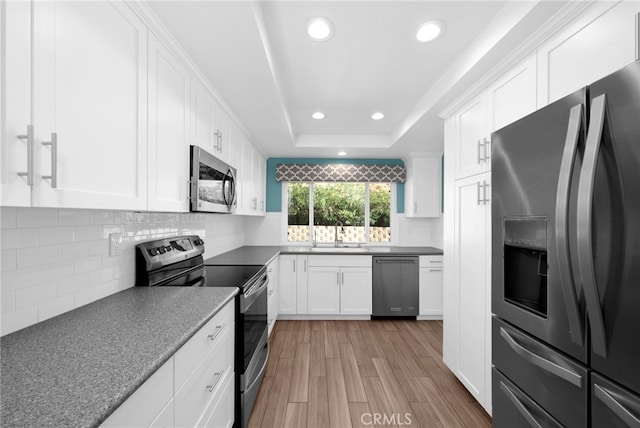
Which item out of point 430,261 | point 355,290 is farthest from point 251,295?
point 430,261

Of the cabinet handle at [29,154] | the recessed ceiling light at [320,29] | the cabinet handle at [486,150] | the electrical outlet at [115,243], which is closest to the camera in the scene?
the cabinet handle at [29,154]

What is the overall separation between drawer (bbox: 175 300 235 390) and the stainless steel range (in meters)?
0.17

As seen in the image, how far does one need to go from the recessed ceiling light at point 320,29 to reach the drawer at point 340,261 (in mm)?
2573

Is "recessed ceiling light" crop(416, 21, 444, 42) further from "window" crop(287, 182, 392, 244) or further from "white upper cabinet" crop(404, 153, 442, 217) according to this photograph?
"window" crop(287, 182, 392, 244)

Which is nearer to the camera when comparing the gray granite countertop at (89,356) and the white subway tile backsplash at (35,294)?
the gray granite countertop at (89,356)

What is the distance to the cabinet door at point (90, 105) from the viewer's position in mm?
784

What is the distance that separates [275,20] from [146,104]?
0.89 meters

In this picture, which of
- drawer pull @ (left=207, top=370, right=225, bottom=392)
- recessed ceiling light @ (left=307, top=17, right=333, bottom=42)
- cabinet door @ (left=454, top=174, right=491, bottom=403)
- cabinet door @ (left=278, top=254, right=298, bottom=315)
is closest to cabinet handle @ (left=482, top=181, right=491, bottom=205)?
cabinet door @ (left=454, top=174, right=491, bottom=403)

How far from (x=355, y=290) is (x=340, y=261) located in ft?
1.40

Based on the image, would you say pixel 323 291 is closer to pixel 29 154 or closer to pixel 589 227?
pixel 589 227

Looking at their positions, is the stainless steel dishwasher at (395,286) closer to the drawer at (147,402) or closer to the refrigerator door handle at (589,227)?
the refrigerator door handle at (589,227)

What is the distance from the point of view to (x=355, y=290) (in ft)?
12.1

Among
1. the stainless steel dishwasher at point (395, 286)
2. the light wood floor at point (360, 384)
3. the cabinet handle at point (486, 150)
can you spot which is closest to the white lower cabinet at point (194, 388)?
the light wood floor at point (360, 384)

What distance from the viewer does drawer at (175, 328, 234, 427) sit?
41.3 inches
